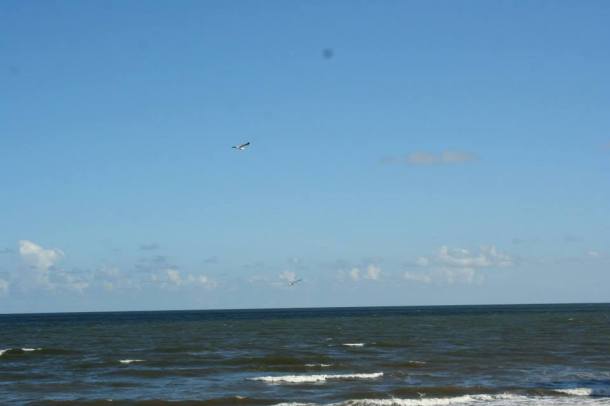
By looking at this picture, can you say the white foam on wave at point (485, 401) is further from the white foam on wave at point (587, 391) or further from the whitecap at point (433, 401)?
the white foam on wave at point (587, 391)

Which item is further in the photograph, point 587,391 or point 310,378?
point 310,378

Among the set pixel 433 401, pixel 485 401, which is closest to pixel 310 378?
pixel 433 401

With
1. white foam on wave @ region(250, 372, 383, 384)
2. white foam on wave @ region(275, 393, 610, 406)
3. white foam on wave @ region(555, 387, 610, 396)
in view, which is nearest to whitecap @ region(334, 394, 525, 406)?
white foam on wave @ region(275, 393, 610, 406)

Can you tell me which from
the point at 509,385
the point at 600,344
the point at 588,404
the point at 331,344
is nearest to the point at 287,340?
the point at 331,344

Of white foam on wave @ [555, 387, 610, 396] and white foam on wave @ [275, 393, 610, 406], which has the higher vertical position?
white foam on wave @ [555, 387, 610, 396]

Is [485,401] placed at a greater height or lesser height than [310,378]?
lesser

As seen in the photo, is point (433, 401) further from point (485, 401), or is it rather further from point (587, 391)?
point (587, 391)

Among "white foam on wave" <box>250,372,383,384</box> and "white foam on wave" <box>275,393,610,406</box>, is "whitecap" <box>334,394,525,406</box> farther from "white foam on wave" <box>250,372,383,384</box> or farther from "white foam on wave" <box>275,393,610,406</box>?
"white foam on wave" <box>250,372,383,384</box>

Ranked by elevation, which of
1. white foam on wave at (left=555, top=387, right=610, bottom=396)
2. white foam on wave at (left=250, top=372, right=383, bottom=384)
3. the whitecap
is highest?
white foam on wave at (left=250, top=372, right=383, bottom=384)

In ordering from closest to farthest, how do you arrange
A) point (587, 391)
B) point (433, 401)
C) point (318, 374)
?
point (433, 401), point (587, 391), point (318, 374)

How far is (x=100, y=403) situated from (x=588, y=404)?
20.1 metres

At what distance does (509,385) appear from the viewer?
36.7 m

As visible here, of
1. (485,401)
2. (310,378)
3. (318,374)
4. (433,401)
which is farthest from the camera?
(318,374)

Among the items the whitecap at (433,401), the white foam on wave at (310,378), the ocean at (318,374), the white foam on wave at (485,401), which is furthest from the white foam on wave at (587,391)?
the white foam on wave at (310,378)
